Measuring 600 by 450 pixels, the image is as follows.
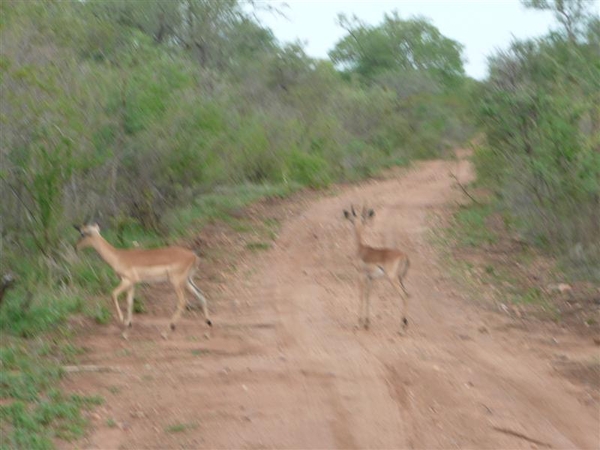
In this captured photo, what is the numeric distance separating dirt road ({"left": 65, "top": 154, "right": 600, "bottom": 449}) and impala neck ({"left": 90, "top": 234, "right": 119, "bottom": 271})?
2.44 ft

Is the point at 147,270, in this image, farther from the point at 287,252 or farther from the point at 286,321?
the point at 287,252

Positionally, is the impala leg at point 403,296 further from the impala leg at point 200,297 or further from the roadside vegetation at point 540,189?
the impala leg at point 200,297

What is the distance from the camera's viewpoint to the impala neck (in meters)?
11.1

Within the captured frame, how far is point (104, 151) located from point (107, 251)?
3.03m

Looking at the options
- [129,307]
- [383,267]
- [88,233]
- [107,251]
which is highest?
[88,233]

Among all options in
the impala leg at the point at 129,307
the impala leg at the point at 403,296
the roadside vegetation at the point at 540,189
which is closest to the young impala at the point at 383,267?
the impala leg at the point at 403,296

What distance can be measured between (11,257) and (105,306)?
1307 millimetres

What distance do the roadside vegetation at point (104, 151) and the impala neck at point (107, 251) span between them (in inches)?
23.4

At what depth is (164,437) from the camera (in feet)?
24.6

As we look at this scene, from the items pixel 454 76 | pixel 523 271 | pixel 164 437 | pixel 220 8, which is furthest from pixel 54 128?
pixel 454 76

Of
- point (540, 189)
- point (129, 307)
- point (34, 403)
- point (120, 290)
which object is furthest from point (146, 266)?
point (540, 189)

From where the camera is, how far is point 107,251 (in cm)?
1113

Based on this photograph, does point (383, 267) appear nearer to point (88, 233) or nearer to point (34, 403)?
point (88, 233)

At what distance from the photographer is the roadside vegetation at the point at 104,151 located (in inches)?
398
